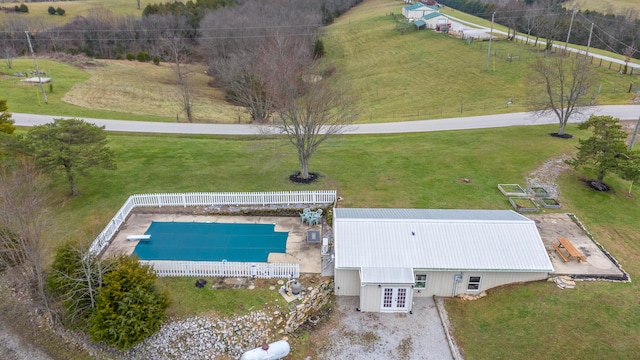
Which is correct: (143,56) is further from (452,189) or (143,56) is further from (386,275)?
(386,275)

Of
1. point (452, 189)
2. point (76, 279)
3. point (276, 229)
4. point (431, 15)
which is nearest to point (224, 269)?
point (276, 229)

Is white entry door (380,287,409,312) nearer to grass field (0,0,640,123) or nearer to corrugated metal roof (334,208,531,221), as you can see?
corrugated metal roof (334,208,531,221)

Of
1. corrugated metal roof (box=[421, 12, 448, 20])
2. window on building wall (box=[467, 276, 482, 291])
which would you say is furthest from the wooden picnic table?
corrugated metal roof (box=[421, 12, 448, 20])

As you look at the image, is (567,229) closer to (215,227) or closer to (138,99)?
(215,227)

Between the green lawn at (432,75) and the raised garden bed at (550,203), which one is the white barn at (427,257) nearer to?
the raised garden bed at (550,203)

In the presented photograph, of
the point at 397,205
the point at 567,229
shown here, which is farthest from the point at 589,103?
the point at 397,205
